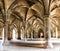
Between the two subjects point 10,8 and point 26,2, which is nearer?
point 10,8

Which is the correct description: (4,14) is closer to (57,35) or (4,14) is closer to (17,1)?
(17,1)

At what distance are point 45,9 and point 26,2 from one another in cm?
516

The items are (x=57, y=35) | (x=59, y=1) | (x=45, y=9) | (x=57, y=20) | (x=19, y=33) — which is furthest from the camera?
(x=57, y=35)

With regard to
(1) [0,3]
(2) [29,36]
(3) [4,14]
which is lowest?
(2) [29,36]

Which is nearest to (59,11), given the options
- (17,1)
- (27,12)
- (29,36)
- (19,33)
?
(27,12)

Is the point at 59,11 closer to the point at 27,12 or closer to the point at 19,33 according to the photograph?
the point at 27,12

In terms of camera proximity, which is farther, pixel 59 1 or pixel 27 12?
pixel 27 12

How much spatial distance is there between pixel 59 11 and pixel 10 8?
32.1 ft

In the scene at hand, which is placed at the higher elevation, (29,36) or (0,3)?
(0,3)

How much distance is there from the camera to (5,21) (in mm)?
16969

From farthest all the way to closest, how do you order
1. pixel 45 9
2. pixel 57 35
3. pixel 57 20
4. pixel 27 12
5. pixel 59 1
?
pixel 57 35
pixel 57 20
pixel 27 12
pixel 59 1
pixel 45 9

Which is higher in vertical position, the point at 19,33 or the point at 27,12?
the point at 27,12

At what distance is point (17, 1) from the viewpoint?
16594 mm

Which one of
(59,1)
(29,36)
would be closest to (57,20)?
(29,36)
